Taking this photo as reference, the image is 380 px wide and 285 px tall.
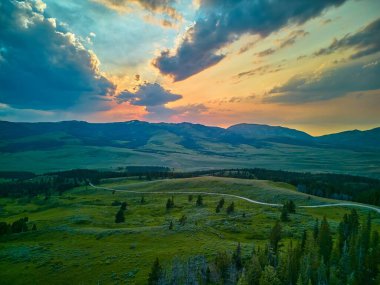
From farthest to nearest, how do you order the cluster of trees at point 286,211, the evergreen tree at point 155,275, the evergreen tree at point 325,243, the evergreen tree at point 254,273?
the cluster of trees at point 286,211
the evergreen tree at point 325,243
the evergreen tree at point 155,275
the evergreen tree at point 254,273

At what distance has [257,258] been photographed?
220 feet

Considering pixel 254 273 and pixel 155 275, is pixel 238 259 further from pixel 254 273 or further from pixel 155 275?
pixel 155 275

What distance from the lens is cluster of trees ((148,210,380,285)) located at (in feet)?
206

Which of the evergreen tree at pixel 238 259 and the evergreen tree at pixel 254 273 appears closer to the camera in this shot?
the evergreen tree at pixel 254 273

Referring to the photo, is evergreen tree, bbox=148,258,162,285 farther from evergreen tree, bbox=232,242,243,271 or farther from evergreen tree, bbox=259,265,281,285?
evergreen tree, bbox=259,265,281,285

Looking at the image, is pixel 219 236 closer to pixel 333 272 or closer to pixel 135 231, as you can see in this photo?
pixel 135 231

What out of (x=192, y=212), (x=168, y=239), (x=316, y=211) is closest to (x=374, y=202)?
(x=316, y=211)

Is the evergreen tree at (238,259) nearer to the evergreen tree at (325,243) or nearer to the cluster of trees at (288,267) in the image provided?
the cluster of trees at (288,267)

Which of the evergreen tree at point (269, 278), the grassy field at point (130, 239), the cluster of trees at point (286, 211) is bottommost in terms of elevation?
the grassy field at point (130, 239)

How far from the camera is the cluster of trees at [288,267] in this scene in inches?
2474

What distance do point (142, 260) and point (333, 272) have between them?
150ft

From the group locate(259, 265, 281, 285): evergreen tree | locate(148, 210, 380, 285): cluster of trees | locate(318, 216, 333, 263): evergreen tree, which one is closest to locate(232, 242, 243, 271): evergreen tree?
locate(148, 210, 380, 285): cluster of trees

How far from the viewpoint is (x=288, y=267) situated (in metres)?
65.4

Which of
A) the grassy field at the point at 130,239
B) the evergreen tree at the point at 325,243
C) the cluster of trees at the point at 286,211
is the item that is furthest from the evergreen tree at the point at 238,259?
the cluster of trees at the point at 286,211
